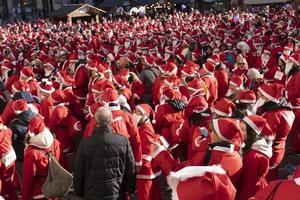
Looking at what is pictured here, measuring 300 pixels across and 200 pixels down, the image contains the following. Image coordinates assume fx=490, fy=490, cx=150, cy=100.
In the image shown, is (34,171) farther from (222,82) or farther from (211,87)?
(222,82)

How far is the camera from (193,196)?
337 cm

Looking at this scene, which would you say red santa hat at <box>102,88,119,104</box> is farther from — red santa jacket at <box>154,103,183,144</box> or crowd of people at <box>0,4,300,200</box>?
red santa jacket at <box>154,103,183,144</box>

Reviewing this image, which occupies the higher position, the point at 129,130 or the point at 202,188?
the point at 202,188

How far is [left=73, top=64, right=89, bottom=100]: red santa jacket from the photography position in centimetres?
1089

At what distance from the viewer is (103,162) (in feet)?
16.2

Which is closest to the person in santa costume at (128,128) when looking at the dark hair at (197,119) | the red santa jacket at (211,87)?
the dark hair at (197,119)

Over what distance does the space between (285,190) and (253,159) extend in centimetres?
163

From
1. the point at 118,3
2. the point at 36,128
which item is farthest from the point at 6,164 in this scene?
the point at 118,3

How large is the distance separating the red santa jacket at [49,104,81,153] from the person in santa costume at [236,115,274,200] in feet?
11.8

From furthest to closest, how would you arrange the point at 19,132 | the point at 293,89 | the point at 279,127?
the point at 293,89 → the point at 19,132 → the point at 279,127

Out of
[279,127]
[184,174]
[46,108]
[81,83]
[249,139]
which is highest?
[184,174]

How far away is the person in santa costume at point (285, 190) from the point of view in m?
2.99

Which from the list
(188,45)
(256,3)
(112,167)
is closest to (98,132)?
(112,167)

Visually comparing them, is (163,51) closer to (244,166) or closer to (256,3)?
(244,166)
